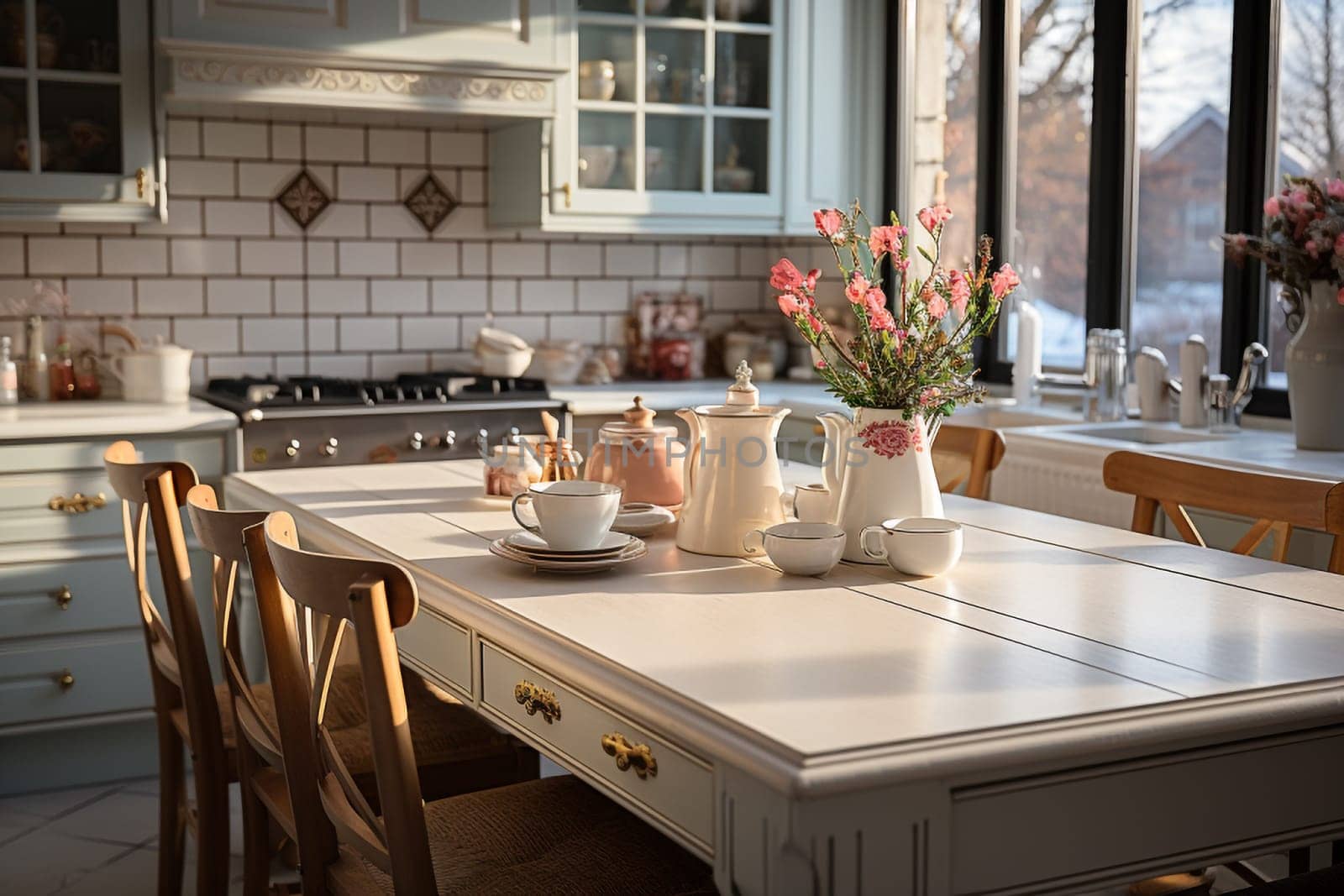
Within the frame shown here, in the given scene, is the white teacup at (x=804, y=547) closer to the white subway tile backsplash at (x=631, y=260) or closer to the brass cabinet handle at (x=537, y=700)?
the brass cabinet handle at (x=537, y=700)

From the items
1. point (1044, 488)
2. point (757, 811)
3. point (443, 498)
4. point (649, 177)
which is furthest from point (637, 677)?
point (649, 177)

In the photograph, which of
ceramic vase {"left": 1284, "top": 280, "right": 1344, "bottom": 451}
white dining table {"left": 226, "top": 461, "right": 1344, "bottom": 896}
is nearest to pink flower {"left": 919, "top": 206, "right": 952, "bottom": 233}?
white dining table {"left": 226, "top": 461, "right": 1344, "bottom": 896}

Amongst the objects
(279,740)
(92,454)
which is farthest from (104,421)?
(279,740)

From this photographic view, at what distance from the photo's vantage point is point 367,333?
14.2ft

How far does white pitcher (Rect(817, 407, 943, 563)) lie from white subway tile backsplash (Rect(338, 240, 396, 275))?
2642mm

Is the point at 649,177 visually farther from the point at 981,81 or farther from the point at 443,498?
the point at 443,498

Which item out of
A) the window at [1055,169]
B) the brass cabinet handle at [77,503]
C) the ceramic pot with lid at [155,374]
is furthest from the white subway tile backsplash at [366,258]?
the window at [1055,169]

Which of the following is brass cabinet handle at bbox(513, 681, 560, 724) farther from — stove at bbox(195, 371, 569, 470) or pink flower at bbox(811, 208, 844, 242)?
stove at bbox(195, 371, 569, 470)

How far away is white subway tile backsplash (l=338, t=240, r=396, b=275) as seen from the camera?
4.27 metres

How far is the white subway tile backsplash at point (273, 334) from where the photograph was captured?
4176mm

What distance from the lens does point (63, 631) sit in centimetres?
340

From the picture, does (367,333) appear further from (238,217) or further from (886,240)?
(886,240)

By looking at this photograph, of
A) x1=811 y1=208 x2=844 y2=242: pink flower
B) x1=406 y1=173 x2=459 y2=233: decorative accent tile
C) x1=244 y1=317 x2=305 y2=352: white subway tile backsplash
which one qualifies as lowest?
x1=244 y1=317 x2=305 y2=352: white subway tile backsplash

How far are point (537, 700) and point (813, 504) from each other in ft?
2.03
